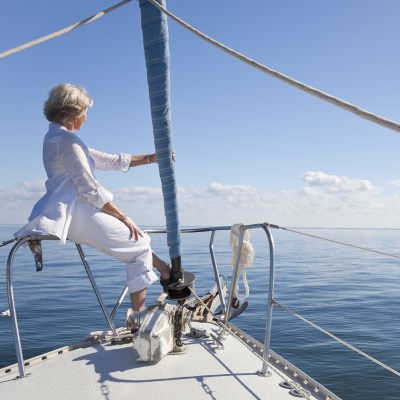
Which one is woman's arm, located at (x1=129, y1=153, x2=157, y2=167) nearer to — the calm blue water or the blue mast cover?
the blue mast cover

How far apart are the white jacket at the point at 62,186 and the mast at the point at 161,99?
51 cm

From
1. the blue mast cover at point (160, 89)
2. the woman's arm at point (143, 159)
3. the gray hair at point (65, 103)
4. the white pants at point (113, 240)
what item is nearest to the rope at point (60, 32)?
the blue mast cover at point (160, 89)

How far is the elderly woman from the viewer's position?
2.77 meters

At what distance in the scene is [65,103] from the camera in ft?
9.48


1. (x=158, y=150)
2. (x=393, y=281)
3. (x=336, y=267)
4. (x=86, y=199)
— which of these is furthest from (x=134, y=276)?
(x=336, y=267)

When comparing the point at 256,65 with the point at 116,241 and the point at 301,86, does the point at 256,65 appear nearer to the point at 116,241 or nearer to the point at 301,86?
the point at 301,86

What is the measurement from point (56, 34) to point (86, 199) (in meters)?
1.03

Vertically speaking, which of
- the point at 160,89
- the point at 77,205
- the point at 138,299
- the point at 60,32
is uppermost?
the point at 60,32

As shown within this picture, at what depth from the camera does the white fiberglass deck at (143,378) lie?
2.48 metres

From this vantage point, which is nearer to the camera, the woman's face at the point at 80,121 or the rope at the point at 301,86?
the rope at the point at 301,86

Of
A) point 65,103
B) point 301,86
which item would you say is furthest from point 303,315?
point 301,86

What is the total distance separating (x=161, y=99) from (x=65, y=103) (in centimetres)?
64

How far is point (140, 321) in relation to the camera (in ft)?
9.67

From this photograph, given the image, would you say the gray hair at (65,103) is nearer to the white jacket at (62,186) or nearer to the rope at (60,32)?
the white jacket at (62,186)
